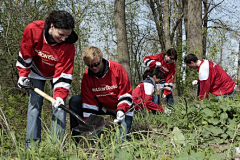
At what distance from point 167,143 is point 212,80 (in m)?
2.53

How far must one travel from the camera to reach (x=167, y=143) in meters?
2.15

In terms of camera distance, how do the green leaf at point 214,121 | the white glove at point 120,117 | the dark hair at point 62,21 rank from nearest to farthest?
the dark hair at point 62,21 → the green leaf at point 214,121 → the white glove at point 120,117

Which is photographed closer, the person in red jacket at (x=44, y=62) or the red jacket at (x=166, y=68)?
the person in red jacket at (x=44, y=62)

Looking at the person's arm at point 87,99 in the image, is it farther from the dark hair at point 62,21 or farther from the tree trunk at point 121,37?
the tree trunk at point 121,37

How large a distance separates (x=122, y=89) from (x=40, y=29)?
3.97 ft

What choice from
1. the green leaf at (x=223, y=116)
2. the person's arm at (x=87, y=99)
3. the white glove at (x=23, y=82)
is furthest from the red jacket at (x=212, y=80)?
the white glove at (x=23, y=82)

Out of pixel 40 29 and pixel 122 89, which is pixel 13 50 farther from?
pixel 122 89

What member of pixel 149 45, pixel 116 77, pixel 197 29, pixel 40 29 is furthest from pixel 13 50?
pixel 149 45

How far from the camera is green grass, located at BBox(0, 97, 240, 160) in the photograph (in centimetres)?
180

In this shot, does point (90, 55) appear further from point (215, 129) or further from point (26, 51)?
point (215, 129)

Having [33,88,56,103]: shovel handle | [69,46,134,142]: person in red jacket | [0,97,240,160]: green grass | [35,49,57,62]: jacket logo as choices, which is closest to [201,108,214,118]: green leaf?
[0,97,240,160]: green grass

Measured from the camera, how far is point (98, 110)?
310 cm

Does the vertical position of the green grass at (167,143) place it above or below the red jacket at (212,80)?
below

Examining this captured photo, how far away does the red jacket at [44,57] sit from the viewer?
2.57 m
